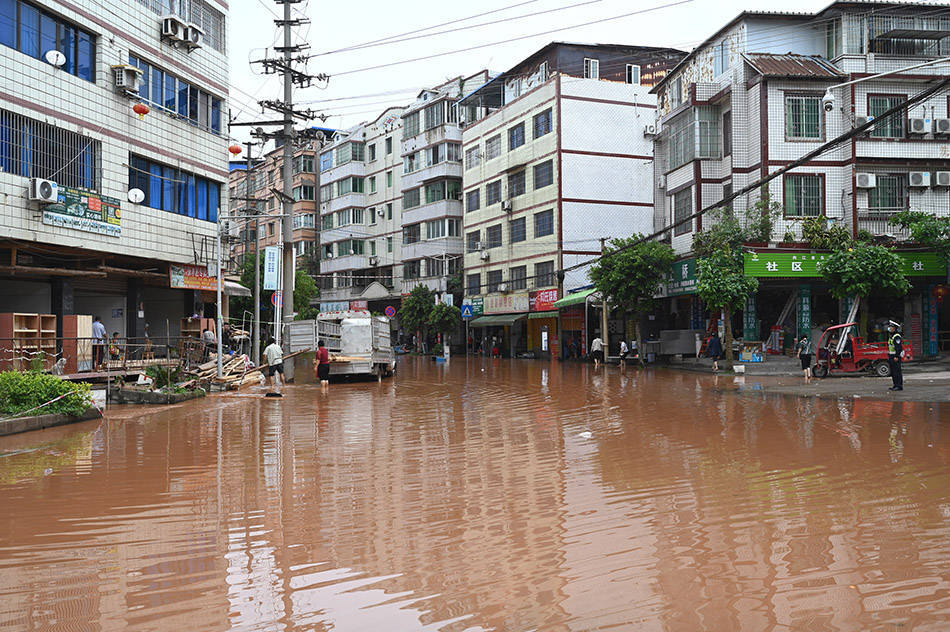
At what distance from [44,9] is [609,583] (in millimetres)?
22415

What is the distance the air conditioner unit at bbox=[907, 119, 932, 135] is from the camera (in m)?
30.4

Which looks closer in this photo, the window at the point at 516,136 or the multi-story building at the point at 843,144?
the multi-story building at the point at 843,144

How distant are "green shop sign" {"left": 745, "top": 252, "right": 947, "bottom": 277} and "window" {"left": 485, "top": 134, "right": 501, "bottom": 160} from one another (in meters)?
27.4

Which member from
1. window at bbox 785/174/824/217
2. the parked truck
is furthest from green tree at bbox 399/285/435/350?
window at bbox 785/174/824/217

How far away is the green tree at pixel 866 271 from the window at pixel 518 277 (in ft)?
76.8

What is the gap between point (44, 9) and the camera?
814 inches

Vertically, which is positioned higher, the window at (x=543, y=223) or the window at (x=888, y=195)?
the window at (x=543, y=223)

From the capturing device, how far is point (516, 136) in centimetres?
5141

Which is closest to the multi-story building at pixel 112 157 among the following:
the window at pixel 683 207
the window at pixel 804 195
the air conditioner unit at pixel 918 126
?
the window at pixel 683 207

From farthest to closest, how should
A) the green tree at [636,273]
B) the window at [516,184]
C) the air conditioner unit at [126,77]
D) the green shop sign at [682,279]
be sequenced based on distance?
the window at [516,184] < the green tree at [636,273] < the green shop sign at [682,279] < the air conditioner unit at [126,77]

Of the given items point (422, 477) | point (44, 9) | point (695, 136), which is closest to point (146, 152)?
point (44, 9)

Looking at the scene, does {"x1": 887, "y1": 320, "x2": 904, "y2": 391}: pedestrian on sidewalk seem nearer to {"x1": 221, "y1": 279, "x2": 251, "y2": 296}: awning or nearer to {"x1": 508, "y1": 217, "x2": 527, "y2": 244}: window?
{"x1": 221, "y1": 279, "x2": 251, "y2": 296}: awning

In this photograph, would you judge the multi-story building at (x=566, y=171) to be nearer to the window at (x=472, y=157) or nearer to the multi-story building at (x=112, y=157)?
the window at (x=472, y=157)

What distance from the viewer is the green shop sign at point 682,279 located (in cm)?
3297
